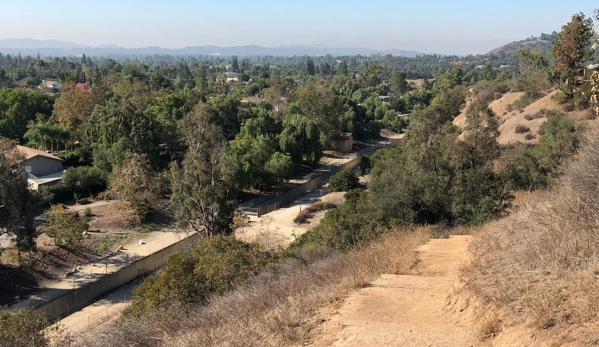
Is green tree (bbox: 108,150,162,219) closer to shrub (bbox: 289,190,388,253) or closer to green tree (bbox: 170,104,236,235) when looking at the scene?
green tree (bbox: 170,104,236,235)

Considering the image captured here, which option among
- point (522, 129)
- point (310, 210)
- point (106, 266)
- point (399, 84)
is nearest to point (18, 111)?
point (106, 266)

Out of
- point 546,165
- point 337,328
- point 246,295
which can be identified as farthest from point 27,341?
point 546,165

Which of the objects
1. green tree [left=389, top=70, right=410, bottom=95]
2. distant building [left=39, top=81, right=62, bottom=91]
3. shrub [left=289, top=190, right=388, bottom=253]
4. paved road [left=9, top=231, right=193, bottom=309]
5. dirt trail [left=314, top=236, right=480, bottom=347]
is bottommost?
paved road [left=9, top=231, right=193, bottom=309]

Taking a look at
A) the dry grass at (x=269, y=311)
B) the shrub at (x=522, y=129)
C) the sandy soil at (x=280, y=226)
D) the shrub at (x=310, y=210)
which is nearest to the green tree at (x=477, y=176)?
the dry grass at (x=269, y=311)

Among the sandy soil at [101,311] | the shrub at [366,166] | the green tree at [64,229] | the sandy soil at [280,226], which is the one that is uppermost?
the shrub at [366,166]

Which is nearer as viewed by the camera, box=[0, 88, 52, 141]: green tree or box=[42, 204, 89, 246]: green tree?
box=[42, 204, 89, 246]: green tree

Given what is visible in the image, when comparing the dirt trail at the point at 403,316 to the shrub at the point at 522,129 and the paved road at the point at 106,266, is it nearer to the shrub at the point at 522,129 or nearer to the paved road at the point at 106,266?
the paved road at the point at 106,266

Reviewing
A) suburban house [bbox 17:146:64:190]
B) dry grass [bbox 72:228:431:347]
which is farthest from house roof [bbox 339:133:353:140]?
dry grass [bbox 72:228:431:347]
